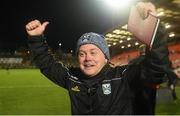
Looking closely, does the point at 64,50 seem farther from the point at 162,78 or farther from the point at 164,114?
the point at 162,78

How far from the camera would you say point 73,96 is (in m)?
3.48

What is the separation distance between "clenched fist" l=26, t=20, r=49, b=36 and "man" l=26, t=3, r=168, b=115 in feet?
0.14

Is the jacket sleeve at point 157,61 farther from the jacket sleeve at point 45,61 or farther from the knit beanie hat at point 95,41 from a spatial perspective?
the jacket sleeve at point 45,61

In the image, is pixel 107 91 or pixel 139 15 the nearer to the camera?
pixel 139 15

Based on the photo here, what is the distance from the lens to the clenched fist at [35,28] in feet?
12.4

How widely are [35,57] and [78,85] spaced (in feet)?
2.33

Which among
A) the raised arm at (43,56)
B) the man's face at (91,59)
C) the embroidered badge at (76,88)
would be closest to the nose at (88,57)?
the man's face at (91,59)

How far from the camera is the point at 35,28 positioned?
3.82 meters

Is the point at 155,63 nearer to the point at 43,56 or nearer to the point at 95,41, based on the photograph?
the point at 95,41

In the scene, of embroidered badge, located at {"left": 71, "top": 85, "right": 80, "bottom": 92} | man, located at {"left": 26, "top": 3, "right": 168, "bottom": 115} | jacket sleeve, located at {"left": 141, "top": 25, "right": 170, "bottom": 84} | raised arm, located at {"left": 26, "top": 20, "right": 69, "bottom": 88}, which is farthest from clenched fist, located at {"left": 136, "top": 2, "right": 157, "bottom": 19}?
raised arm, located at {"left": 26, "top": 20, "right": 69, "bottom": 88}

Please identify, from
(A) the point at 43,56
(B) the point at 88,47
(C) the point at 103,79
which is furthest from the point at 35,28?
(C) the point at 103,79

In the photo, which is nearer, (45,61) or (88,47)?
(88,47)

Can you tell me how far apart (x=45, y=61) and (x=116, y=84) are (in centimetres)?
87

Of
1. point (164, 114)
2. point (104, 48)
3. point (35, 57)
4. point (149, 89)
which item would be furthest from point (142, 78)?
point (164, 114)
